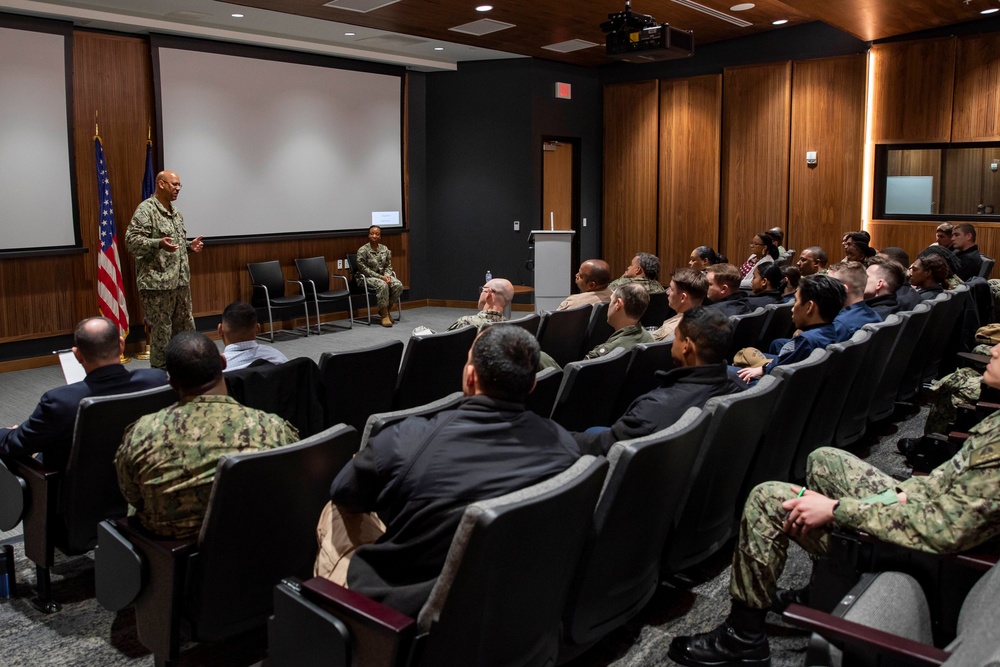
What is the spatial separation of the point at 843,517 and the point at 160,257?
6565 millimetres

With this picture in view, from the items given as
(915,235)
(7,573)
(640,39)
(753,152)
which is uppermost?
(640,39)

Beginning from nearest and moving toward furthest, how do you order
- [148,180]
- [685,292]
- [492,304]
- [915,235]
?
[685,292] → [492,304] → [148,180] → [915,235]

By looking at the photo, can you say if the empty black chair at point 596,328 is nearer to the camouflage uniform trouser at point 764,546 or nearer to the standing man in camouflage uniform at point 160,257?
the camouflage uniform trouser at point 764,546

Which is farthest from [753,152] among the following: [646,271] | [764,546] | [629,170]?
[764,546]

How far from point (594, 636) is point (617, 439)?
609mm

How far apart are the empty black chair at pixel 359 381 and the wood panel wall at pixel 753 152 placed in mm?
7597

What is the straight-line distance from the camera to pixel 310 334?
947 cm

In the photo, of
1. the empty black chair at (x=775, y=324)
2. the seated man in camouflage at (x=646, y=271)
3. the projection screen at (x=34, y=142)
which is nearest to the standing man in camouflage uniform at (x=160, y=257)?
the projection screen at (x=34, y=142)

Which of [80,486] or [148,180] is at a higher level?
[148,180]

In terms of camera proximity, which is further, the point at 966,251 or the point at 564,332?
the point at 966,251

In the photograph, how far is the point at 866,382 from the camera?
13.1 feet

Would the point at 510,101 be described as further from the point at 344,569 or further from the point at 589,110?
the point at 344,569

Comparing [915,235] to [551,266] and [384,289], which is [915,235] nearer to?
[551,266]

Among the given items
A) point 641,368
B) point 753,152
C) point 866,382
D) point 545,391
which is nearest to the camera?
point 545,391
